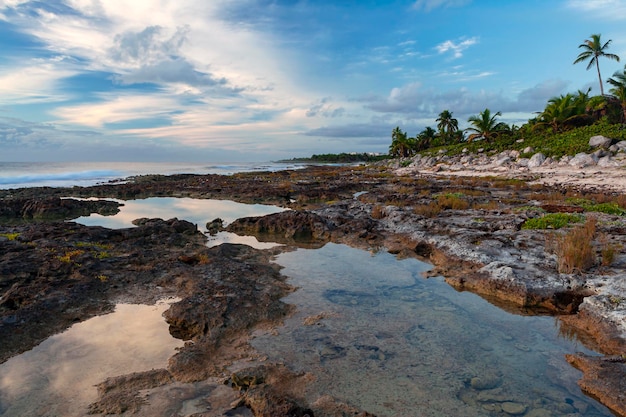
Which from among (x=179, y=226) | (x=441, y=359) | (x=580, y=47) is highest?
(x=580, y=47)

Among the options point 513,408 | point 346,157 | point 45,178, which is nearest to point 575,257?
point 513,408

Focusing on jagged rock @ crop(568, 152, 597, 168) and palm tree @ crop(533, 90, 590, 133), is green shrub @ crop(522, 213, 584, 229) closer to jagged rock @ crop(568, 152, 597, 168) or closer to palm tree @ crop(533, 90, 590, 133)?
jagged rock @ crop(568, 152, 597, 168)

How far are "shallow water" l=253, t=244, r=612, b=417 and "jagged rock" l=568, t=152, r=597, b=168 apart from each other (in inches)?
1362

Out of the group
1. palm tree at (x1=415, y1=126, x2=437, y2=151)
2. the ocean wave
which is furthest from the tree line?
the ocean wave

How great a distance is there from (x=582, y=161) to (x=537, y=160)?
19.7 ft

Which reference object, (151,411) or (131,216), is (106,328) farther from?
(131,216)

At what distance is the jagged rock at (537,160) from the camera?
41.2 m

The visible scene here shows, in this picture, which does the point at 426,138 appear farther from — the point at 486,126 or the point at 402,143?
the point at 486,126

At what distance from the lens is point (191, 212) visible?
83.9 ft

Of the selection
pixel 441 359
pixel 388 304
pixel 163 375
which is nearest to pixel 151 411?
pixel 163 375

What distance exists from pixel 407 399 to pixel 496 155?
173ft

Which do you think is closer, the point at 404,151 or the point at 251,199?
the point at 251,199

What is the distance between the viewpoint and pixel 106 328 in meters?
7.73

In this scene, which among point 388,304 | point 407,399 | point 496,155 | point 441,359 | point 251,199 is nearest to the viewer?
point 407,399
